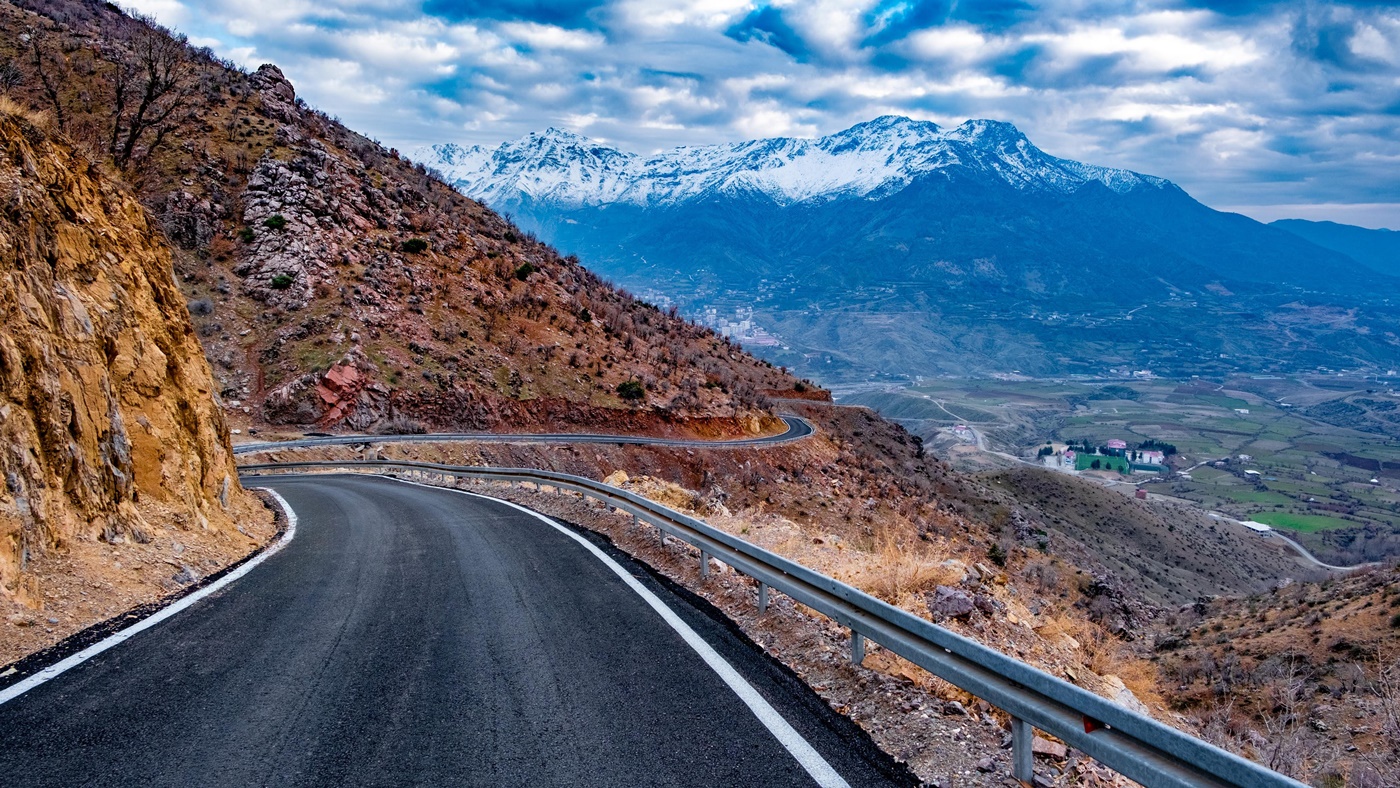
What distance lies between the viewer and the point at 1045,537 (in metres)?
43.8

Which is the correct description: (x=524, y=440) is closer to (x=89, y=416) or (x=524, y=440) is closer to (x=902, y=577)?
(x=89, y=416)

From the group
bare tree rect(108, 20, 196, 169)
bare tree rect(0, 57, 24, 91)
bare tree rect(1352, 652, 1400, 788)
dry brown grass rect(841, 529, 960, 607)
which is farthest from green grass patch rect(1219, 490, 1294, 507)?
bare tree rect(0, 57, 24, 91)

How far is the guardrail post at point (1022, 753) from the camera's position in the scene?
3.90m

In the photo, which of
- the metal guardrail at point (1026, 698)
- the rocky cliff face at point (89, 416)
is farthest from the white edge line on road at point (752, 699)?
the rocky cliff face at point (89, 416)

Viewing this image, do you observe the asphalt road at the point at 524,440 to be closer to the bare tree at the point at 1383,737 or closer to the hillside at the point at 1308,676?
the hillside at the point at 1308,676

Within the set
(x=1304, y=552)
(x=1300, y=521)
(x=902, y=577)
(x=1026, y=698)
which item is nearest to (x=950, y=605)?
(x=902, y=577)

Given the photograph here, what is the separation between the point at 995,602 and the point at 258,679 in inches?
281

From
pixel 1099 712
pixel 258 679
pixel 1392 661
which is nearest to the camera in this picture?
pixel 1099 712

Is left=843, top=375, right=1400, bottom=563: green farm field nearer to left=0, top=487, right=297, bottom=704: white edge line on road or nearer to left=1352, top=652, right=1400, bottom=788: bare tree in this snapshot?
left=1352, top=652, right=1400, bottom=788: bare tree

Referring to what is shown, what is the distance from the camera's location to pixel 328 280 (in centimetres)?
3756

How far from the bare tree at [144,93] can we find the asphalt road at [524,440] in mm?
18476

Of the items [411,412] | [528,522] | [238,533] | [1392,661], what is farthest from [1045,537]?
[238,533]

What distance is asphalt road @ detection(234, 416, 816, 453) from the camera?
28.9 meters

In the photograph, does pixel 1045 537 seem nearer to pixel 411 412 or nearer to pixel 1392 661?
pixel 1392 661
